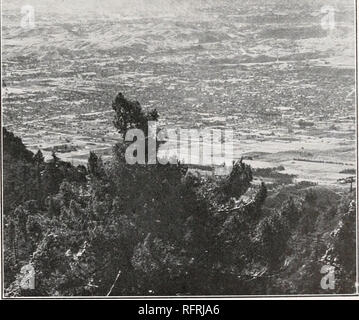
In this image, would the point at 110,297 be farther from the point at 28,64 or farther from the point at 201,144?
the point at 28,64

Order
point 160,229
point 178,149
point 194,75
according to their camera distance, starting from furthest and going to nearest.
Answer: point 194,75
point 178,149
point 160,229

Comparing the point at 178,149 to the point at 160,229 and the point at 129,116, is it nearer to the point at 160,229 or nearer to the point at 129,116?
the point at 129,116

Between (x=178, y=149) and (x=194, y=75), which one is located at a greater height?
(x=194, y=75)

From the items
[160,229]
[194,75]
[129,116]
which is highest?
[194,75]

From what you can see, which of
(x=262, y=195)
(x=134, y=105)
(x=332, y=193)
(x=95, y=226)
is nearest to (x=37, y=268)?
(x=95, y=226)

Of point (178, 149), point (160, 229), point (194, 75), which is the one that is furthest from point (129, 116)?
point (160, 229)

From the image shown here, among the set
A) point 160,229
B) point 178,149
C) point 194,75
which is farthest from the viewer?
point 194,75

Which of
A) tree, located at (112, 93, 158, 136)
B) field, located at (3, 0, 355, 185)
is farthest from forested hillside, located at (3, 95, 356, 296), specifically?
field, located at (3, 0, 355, 185)
